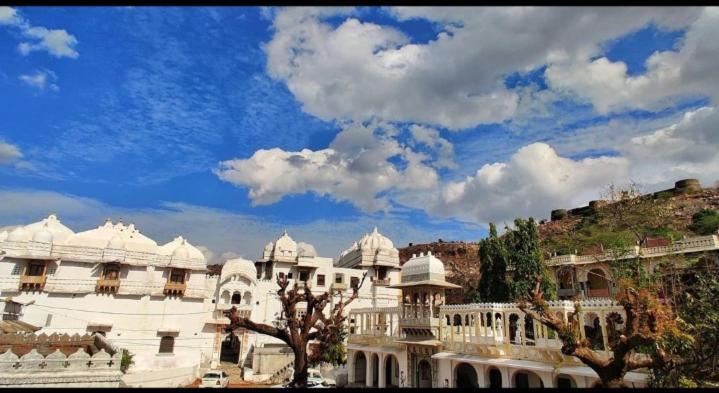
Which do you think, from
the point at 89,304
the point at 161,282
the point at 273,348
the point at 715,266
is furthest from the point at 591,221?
the point at 89,304

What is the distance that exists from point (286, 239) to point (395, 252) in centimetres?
1188

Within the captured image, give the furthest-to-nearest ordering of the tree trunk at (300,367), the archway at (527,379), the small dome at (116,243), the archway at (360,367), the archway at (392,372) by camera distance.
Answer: the small dome at (116,243), the archway at (360,367), the archway at (392,372), the archway at (527,379), the tree trunk at (300,367)

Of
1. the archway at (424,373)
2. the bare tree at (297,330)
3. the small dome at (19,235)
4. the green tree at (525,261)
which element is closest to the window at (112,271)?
the small dome at (19,235)

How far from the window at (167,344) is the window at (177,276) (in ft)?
14.2

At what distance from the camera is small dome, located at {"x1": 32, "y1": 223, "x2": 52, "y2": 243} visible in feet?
102

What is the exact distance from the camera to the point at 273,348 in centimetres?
3225

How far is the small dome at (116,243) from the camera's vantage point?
107 ft

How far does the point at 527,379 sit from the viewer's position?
59.0 feet

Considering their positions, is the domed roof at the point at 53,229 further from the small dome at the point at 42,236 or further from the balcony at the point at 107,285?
the balcony at the point at 107,285

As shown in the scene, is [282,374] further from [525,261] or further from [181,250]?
[525,261]

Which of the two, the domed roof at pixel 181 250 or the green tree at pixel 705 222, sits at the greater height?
the green tree at pixel 705 222

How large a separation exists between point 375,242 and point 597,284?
21.5 metres

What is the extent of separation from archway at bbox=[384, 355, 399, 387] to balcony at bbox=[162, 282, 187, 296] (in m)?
17.6

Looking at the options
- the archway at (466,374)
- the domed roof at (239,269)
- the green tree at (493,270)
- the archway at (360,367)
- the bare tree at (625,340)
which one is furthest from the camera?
the domed roof at (239,269)
